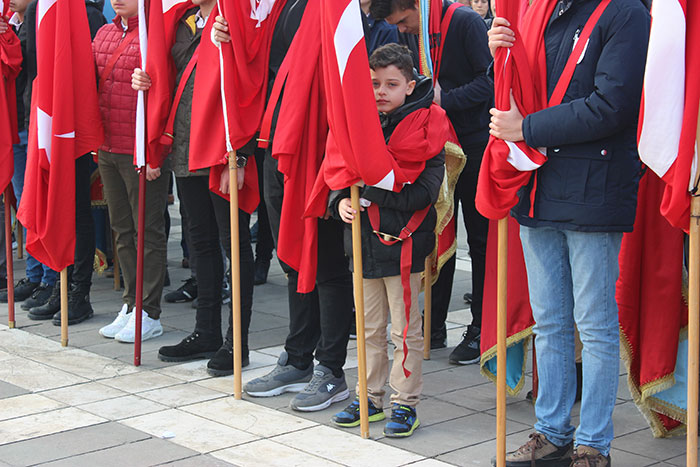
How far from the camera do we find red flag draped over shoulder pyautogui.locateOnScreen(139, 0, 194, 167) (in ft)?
17.4

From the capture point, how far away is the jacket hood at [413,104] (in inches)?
170

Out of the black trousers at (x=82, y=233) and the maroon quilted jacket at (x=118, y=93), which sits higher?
the maroon quilted jacket at (x=118, y=93)

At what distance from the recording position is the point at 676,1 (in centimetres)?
320

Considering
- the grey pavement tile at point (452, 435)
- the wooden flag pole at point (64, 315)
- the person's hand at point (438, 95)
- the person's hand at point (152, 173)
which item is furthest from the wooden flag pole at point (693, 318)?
the wooden flag pole at point (64, 315)

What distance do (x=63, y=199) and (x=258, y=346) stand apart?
143 cm

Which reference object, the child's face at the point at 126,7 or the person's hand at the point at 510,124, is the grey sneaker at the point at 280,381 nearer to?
the person's hand at the point at 510,124

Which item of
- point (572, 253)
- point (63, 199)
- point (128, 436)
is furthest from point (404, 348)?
point (63, 199)

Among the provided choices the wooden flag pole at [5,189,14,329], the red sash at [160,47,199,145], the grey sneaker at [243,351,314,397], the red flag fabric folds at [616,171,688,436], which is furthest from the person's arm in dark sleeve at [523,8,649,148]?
the wooden flag pole at [5,189,14,329]

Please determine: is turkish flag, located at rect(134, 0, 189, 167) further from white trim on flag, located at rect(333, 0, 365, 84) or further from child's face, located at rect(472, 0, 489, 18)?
child's face, located at rect(472, 0, 489, 18)

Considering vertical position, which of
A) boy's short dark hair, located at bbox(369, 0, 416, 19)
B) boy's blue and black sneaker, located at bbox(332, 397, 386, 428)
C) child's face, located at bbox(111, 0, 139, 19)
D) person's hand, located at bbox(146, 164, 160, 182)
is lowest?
boy's blue and black sneaker, located at bbox(332, 397, 386, 428)

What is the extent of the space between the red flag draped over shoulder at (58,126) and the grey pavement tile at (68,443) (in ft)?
5.83

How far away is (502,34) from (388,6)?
5.50ft

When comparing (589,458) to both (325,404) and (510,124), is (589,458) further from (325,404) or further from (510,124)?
(325,404)

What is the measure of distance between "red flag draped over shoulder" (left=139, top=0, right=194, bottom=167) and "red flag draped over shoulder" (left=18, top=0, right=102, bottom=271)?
542 mm
